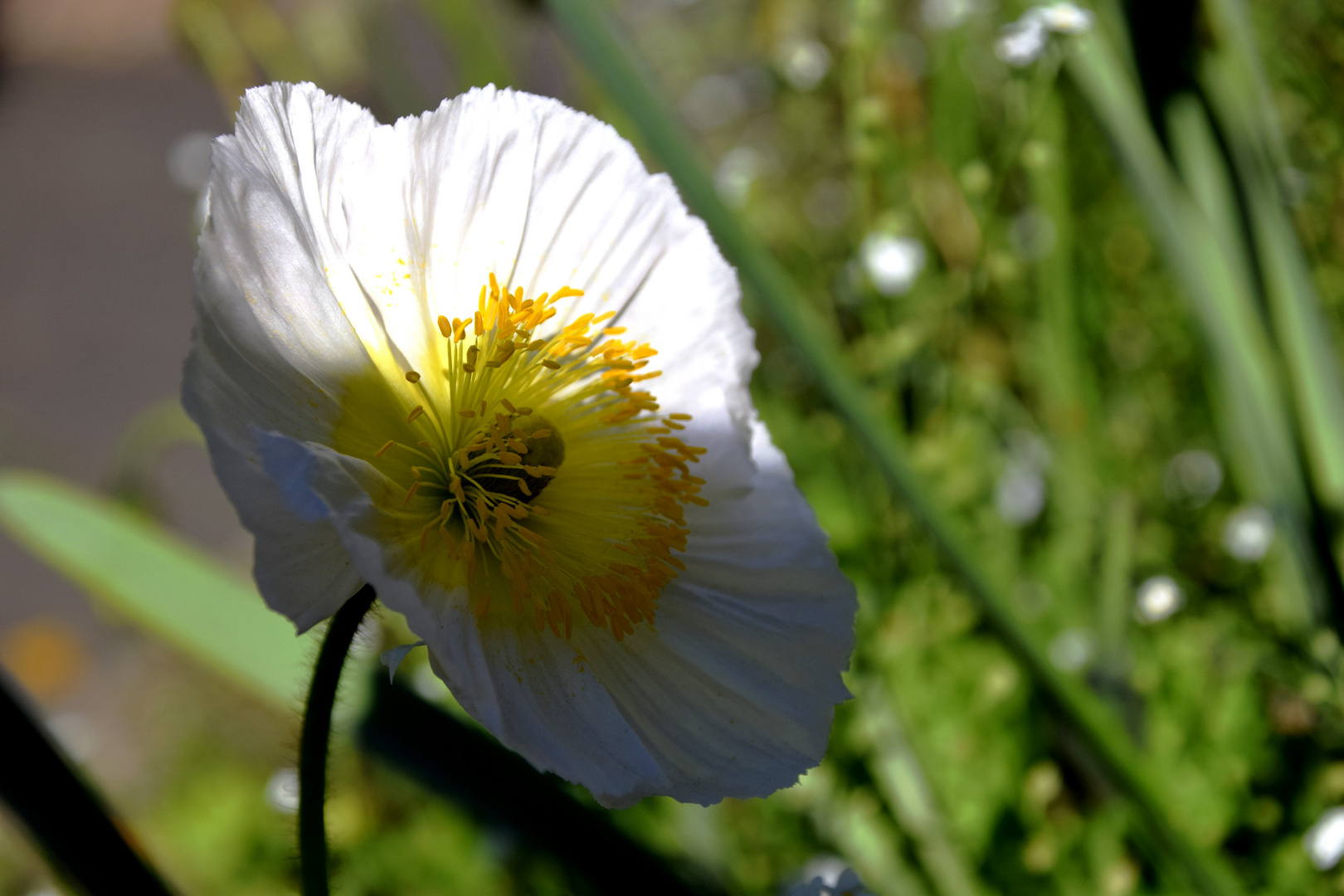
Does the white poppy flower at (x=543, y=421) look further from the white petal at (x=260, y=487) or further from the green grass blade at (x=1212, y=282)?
the green grass blade at (x=1212, y=282)

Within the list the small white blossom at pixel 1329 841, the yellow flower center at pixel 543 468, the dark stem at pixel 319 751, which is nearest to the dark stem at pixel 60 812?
the dark stem at pixel 319 751

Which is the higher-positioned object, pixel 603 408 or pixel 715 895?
pixel 603 408

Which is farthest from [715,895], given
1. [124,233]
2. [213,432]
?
[124,233]

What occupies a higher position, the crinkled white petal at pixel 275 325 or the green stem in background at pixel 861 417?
the crinkled white petal at pixel 275 325

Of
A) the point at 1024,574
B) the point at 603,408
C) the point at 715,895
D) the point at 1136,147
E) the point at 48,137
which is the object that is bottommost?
the point at 1024,574

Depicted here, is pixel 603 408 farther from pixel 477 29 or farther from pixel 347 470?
pixel 477 29

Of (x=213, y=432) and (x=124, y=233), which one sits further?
(x=124, y=233)

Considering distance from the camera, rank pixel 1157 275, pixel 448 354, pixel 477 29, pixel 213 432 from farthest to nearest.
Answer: pixel 1157 275, pixel 477 29, pixel 448 354, pixel 213 432
